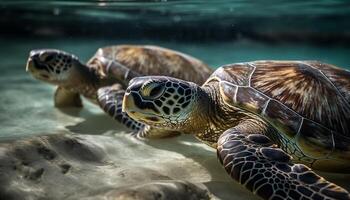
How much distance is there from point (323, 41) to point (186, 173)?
2256 centimetres

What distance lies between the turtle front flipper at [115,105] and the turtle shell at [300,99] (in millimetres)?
1341

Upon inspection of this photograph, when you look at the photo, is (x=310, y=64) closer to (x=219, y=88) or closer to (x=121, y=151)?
(x=219, y=88)

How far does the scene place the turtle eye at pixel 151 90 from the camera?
9.46 feet

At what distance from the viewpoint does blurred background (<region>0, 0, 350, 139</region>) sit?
17.4ft

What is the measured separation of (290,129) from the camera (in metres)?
2.79

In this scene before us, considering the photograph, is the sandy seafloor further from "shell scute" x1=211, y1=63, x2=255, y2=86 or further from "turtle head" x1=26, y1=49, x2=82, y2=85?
"shell scute" x1=211, y1=63, x2=255, y2=86

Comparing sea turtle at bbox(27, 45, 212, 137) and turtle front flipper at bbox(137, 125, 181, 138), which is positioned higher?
sea turtle at bbox(27, 45, 212, 137)

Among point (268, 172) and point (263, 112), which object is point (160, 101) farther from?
point (268, 172)

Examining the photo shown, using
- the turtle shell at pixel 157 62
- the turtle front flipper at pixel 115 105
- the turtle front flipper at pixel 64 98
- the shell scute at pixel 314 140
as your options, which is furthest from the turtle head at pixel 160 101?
the turtle front flipper at pixel 64 98

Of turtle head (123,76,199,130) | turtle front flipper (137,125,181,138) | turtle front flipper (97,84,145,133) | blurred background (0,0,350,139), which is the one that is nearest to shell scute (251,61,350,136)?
turtle head (123,76,199,130)

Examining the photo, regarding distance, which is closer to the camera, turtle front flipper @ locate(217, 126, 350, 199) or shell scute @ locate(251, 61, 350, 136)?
turtle front flipper @ locate(217, 126, 350, 199)

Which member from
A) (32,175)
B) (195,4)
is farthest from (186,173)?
(195,4)

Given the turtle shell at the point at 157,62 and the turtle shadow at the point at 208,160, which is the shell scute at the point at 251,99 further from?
the turtle shell at the point at 157,62

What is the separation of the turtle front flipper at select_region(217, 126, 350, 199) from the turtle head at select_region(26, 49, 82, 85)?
335 centimetres
